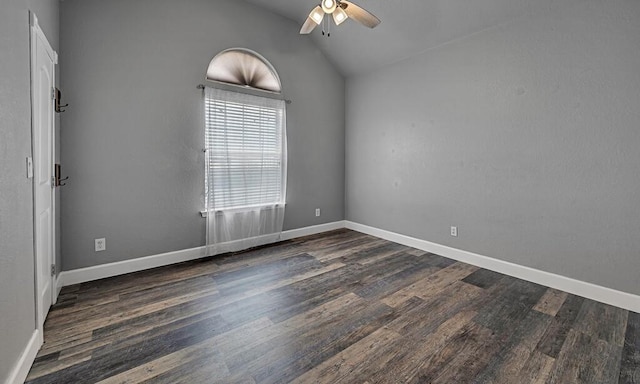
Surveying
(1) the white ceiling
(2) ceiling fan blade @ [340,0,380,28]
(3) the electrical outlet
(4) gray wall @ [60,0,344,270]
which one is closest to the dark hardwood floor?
(3) the electrical outlet

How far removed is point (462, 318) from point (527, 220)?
148 centimetres

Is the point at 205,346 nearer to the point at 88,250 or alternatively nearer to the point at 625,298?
the point at 88,250

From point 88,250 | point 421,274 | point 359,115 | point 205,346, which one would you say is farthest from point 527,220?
point 88,250

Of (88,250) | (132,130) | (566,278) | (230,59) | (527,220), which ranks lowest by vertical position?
(566,278)

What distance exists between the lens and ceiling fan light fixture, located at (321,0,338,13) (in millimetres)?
2467

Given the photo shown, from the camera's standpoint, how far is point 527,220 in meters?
2.98

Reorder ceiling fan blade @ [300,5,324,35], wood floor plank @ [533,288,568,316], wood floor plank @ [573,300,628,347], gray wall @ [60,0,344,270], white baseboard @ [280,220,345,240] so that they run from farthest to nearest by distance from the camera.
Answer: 1. white baseboard @ [280,220,345,240]
2. gray wall @ [60,0,344,270]
3. ceiling fan blade @ [300,5,324,35]
4. wood floor plank @ [533,288,568,316]
5. wood floor plank @ [573,300,628,347]

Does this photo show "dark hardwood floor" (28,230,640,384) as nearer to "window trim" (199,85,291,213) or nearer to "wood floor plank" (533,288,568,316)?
"wood floor plank" (533,288,568,316)

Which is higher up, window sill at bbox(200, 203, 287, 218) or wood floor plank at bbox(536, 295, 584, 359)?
window sill at bbox(200, 203, 287, 218)

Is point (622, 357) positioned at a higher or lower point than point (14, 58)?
lower

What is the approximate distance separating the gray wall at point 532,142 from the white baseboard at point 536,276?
6 centimetres

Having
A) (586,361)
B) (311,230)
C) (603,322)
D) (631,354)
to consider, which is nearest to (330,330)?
(586,361)

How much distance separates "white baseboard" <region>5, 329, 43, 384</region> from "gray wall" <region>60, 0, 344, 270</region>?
48.3 inches

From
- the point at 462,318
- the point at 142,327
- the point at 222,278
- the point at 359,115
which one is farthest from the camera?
the point at 359,115
